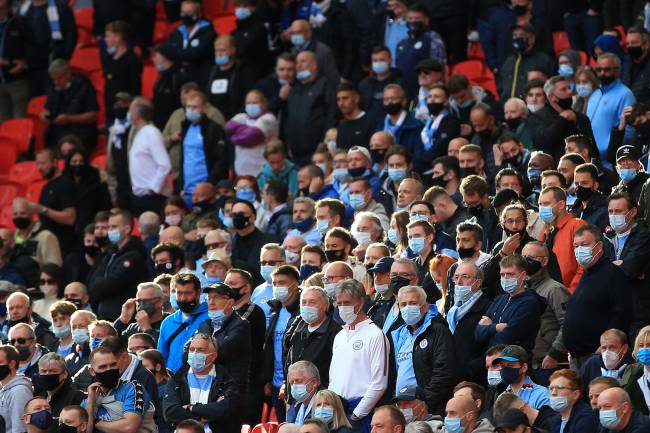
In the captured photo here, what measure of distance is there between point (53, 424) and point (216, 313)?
151 cm

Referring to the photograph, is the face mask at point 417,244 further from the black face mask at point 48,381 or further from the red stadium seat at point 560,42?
the red stadium seat at point 560,42

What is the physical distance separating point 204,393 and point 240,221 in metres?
3.35

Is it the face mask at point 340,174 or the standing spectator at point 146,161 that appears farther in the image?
the standing spectator at point 146,161

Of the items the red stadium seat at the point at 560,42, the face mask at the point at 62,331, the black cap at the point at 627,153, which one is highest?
the black cap at the point at 627,153

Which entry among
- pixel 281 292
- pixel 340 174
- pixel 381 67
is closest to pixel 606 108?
pixel 340 174

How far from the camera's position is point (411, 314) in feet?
38.9

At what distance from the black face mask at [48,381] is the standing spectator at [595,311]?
3628mm

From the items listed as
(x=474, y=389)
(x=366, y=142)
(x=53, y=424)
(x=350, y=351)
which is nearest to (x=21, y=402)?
(x=53, y=424)

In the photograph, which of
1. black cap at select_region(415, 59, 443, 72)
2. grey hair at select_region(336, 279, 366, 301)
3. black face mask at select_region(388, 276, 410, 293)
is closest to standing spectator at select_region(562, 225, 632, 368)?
black face mask at select_region(388, 276, 410, 293)

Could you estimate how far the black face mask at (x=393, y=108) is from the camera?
16.5 meters

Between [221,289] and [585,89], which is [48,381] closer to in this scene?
[221,289]

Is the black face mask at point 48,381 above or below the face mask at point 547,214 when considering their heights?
below

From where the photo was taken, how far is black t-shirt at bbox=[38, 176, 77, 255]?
17.9 metres

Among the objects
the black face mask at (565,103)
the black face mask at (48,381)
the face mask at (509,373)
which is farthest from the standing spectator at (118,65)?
the face mask at (509,373)
